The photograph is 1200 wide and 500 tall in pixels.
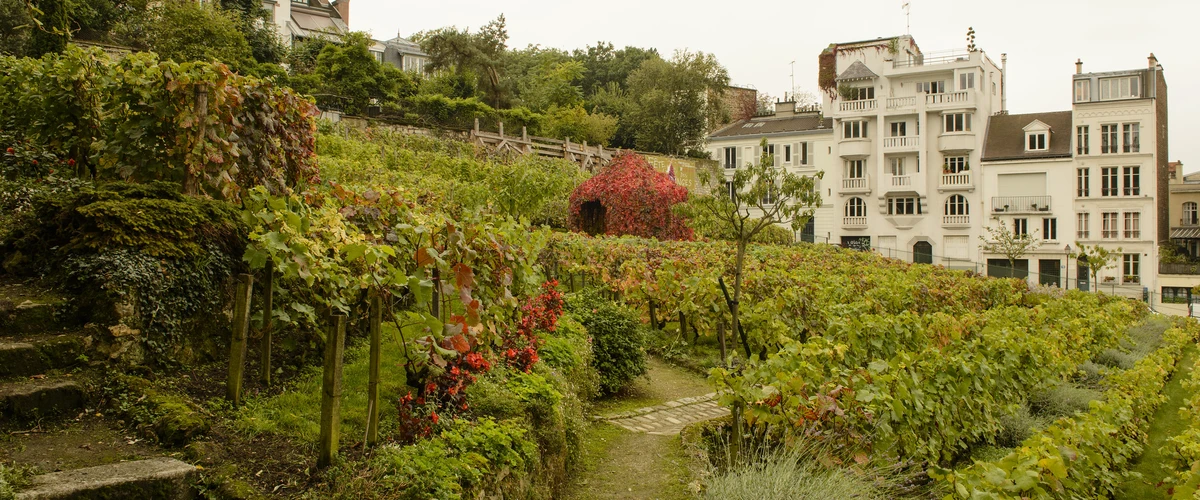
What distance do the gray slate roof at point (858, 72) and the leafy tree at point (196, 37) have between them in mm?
31514

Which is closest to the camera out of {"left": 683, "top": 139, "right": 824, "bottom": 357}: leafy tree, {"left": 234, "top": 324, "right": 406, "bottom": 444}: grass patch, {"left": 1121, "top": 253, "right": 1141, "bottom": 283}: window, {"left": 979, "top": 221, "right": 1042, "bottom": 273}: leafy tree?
{"left": 234, "top": 324, "right": 406, "bottom": 444}: grass patch

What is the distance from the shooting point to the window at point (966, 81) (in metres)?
43.5

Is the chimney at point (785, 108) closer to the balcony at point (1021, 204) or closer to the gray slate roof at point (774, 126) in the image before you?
the gray slate roof at point (774, 126)

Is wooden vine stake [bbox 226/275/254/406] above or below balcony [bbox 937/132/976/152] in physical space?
below

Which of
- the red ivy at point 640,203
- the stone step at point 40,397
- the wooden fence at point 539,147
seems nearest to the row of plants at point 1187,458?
the stone step at point 40,397

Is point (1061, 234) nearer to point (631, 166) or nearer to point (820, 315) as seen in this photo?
point (631, 166)

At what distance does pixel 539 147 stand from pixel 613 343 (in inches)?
997

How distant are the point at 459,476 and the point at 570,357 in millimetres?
3105

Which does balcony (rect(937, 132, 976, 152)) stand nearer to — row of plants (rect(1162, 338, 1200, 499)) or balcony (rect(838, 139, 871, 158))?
balcony (rect(838, 139, 871, 158))

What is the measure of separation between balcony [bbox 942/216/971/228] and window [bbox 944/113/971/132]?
4.73 meters

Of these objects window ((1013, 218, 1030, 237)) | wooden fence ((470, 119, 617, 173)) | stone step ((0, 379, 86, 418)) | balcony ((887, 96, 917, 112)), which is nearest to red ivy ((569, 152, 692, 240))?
wooden fence ((470, 119, 617, 173))

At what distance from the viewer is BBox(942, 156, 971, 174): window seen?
43.9m

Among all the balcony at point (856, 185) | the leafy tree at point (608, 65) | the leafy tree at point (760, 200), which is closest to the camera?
the leafy tree at point (760, 200)

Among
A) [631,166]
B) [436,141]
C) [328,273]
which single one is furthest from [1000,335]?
[436,141]
